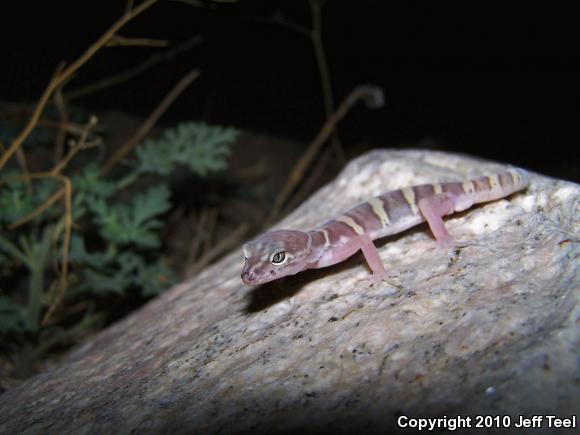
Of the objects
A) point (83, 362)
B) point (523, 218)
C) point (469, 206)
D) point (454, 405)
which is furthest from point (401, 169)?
point (83, 362)

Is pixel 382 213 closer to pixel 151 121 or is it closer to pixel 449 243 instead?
pixel 449 243

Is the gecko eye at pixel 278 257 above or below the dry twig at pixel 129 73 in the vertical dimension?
below

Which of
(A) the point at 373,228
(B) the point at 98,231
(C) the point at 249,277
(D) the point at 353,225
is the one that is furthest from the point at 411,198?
Answer: (B) the point at 98,231

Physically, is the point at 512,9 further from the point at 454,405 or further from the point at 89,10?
the point at 454,405

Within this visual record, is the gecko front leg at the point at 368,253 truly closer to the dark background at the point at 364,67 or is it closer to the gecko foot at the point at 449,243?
the gecko foot at the point at 449,243

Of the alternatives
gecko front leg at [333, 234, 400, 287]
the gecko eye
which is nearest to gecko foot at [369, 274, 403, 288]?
gecko front leg at [333, 234, 400, 287]

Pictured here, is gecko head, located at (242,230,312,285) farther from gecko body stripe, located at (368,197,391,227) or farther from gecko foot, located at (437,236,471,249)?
gecko foot, located at (437,236,471,249)

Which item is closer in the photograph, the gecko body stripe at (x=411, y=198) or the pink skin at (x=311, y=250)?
the pink skin at (x=311, y=250)

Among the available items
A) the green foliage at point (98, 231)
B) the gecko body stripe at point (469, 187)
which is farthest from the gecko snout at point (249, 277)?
the green foliage at point (98, 231)
